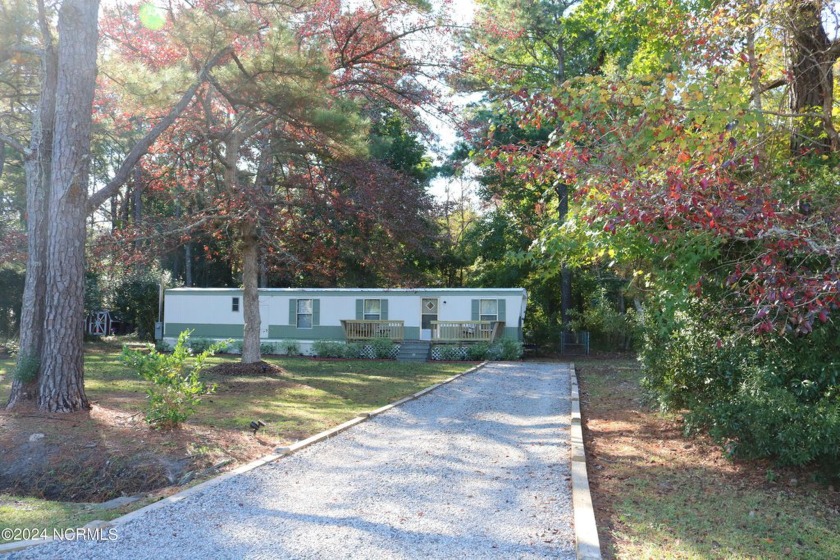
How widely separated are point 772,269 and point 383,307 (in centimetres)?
1767

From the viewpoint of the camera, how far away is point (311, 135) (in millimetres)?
11570

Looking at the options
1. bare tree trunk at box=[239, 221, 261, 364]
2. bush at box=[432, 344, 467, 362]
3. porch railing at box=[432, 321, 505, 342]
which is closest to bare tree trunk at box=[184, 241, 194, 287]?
porch railing at box=[432, 321, 505, 342]

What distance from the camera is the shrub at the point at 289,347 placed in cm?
2194

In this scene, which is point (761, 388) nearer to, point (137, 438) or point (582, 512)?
point (582, 512)

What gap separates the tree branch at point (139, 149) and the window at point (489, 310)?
1315 cm

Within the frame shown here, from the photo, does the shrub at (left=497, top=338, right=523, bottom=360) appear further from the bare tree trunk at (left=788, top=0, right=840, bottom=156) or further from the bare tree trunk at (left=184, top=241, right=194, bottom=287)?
the bare tree trunk at (left=184, top=241, right=194, bottom=287)

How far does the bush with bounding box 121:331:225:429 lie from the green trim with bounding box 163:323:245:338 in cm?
1566

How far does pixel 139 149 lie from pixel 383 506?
6572 mm

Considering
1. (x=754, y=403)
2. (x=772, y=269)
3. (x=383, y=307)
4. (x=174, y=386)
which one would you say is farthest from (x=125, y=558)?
(x=383, y=307)

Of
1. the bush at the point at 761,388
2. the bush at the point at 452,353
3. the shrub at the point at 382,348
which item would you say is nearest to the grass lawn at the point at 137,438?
the bush at the point at 761,388

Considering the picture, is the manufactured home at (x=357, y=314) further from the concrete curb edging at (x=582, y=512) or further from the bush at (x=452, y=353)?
the concrete curb edging at (x=582, y=512)

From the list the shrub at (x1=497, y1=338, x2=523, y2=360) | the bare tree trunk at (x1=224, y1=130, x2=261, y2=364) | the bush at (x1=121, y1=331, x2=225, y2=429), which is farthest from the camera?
the shrub at (x1=497, y1=338, x2=523, y2=360)

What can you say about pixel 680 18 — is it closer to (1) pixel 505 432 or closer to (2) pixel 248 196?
(1) pixel 505 432

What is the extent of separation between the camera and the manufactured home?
2077 centimetres
